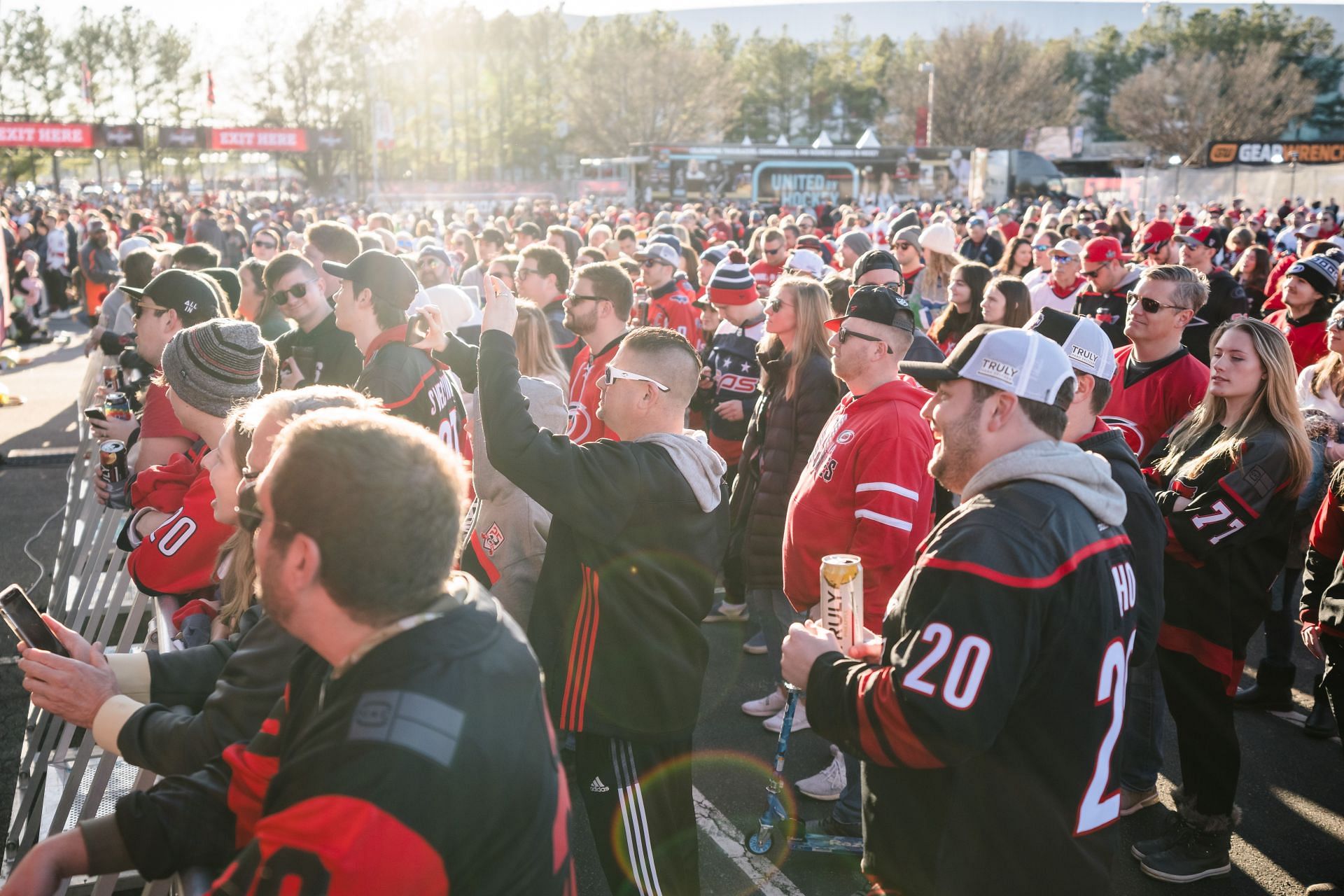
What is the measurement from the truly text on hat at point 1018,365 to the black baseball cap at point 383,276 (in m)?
2.95

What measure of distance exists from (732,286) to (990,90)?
62.3m

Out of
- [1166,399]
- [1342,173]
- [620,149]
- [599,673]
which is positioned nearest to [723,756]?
[599,673]

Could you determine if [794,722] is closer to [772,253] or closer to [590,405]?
[590,405]

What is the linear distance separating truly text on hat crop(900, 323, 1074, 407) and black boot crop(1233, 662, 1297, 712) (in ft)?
13.2

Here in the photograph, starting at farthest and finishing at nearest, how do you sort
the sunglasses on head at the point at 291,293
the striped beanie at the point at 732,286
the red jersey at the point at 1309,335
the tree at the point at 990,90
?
1. the tree at the point at 990,90
2. the red jersey at the point at 1309,335
3. the striped beanie at the point at 732,286
4. the sunglasses on head at the point at 291,293

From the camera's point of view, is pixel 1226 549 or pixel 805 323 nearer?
pixel 1226 549

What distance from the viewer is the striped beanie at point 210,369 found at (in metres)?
3.56

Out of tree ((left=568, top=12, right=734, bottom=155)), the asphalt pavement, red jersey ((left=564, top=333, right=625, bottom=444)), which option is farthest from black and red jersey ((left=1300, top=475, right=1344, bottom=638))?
tree ((left=568, top=12, right=734, bottom=155))

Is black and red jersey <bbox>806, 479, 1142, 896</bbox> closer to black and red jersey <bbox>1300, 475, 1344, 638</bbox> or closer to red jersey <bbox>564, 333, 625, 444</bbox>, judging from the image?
black and red jersey <bbox>1300, 475, 1344, 638</bbox>

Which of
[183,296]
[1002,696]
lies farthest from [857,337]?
[183,296]

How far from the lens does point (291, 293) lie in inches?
214

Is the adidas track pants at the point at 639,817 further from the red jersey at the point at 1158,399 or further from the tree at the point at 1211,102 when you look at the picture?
the tree at the point at 1211,102

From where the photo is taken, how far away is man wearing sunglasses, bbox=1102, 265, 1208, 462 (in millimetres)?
4836

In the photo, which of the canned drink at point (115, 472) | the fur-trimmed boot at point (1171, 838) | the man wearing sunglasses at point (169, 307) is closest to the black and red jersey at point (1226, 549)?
the fur-trimmed boot at point (1171, 838)
